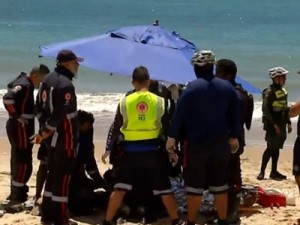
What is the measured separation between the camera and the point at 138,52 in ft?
28.4

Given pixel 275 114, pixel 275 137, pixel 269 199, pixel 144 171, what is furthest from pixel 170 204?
pixel 275 137

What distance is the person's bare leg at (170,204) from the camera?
7.67 metres

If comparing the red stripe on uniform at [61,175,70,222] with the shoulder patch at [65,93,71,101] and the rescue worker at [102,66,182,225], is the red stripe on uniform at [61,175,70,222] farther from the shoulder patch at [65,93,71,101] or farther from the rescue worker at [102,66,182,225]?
the shoulder patch at [65,93,71,101]

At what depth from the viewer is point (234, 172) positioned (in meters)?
8.02

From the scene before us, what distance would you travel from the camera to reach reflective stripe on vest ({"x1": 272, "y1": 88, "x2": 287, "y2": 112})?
34.0 feet

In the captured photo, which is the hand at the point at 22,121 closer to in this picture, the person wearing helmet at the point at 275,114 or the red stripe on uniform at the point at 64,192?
the red stripe on uniform at the point at 64,192

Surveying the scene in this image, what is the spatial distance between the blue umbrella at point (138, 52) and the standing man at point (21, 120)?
49 cm

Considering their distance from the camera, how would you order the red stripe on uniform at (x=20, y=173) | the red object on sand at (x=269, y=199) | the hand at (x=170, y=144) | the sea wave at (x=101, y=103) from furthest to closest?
the sea wave at (x=101, y=103) < the red object on sand at (x=269, y=199) < the red stripe on uniform at (x=20, y=173) < the hand at (x=170, y=144)

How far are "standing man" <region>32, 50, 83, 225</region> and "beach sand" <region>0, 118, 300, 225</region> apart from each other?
Result: 43 centimetres

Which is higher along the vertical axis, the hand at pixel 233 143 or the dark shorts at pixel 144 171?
the hand at pixel 233 143

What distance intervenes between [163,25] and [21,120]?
3914 cm

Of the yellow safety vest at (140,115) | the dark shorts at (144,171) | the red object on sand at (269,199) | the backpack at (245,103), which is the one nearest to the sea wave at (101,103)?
the red object on sand at (269,199)

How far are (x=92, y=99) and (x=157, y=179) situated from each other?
12.0 meters

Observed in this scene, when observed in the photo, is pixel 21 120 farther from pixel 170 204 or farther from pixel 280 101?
pixel 280 101
